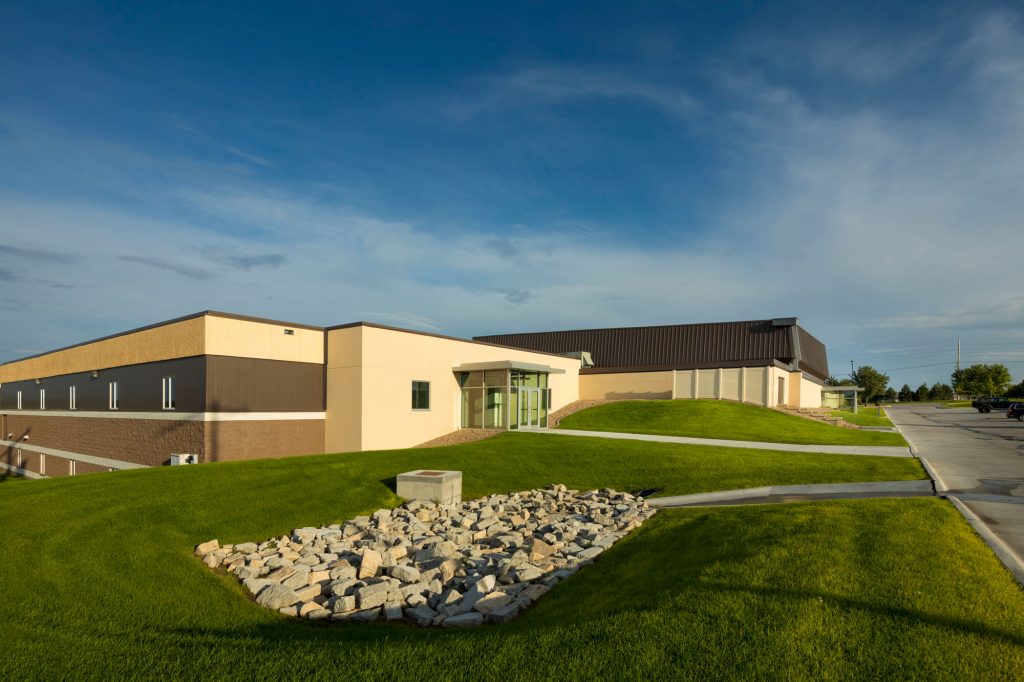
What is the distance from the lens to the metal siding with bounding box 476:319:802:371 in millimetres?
44250

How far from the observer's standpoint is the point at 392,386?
23844mm

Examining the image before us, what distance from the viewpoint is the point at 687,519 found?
475 inches

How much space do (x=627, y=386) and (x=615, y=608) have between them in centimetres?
3421

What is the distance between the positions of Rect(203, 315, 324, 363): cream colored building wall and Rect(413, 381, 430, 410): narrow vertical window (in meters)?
4.01

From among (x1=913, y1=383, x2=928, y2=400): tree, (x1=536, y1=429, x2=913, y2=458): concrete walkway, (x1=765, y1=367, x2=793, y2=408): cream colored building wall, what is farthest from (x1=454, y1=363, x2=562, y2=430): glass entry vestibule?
(x1=913, y1=383, x2=928, y2=400): tree

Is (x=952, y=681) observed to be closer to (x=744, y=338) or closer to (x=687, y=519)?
(x=687, y=519)

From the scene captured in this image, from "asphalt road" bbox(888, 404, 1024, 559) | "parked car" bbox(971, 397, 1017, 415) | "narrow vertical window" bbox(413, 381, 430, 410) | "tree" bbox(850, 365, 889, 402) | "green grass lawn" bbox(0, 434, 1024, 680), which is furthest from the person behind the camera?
"tree" bbox(850, 365, 889, 402)

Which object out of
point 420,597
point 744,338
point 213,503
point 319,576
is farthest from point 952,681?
point 744,338

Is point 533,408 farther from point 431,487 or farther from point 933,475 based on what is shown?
point 933,475

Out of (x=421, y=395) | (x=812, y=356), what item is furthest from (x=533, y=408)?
(x=812, y=356)

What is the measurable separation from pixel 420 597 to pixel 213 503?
6.98 m

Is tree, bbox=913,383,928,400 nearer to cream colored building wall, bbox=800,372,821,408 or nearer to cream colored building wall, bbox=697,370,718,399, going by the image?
cream colored building wall, bbox=800,372,821,408

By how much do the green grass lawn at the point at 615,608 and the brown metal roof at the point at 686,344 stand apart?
3160 cm

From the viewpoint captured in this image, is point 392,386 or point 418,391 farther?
point 418,391
